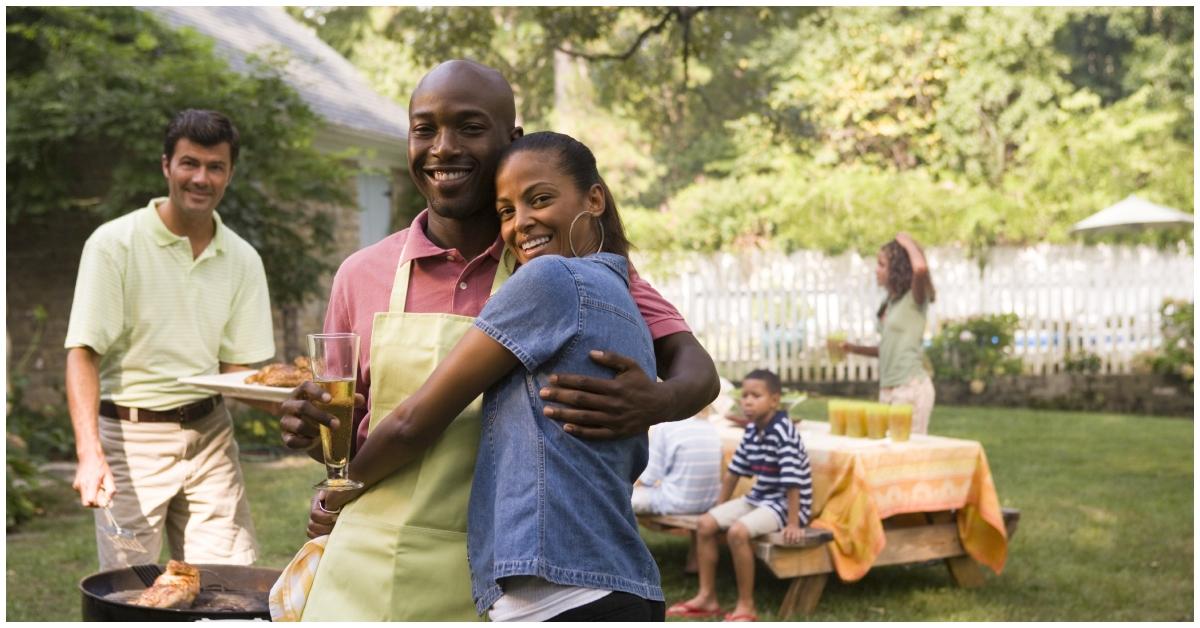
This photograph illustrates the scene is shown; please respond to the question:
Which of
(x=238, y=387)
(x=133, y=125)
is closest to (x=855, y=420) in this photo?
(x=238, y=387)

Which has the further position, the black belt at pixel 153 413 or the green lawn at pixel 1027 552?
the green lawn at pixel 1027 552

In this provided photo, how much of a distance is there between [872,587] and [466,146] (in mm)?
5889

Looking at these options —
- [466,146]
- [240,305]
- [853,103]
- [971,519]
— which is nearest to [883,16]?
[853,103]

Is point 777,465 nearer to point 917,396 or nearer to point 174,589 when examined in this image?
point 917,396

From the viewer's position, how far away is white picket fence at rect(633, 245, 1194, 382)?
714 inches

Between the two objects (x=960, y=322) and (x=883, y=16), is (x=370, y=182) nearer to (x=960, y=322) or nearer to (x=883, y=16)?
(x=960, y=322)

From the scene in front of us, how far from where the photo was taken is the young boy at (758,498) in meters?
6.92

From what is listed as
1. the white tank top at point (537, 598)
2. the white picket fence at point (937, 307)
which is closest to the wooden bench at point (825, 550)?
the white tank top at point (537, 598)

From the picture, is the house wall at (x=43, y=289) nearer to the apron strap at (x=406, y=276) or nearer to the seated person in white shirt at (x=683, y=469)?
the seated person in white shirt at (x=683, y=469)

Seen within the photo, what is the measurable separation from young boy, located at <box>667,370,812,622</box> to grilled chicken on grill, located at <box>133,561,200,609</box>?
3449mm

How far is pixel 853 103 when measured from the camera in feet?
94.1

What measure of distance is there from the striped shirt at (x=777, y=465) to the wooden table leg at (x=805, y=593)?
333mm

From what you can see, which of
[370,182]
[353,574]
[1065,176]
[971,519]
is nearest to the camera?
[353,574]

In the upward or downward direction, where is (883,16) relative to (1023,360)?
upward
